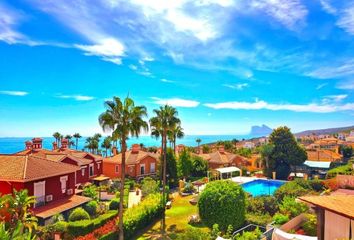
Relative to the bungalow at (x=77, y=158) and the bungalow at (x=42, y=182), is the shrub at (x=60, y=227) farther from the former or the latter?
the bungalow at (x=77, y=158)

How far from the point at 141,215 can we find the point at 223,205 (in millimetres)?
8068

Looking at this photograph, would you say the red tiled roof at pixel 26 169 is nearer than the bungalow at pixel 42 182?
No

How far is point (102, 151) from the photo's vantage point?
12262 centimetres

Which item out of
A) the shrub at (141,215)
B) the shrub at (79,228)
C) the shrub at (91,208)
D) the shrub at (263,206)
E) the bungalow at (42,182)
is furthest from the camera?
the shrub at (91,208)

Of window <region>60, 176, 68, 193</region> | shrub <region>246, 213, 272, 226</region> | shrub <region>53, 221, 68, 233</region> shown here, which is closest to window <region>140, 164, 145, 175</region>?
window <region>60, 176, 68, 193</region>

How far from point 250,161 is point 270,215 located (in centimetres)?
4091

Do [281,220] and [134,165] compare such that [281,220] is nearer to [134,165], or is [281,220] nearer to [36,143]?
[134,165]

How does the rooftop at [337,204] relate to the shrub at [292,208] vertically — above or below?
A: above

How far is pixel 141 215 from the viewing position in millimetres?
27484

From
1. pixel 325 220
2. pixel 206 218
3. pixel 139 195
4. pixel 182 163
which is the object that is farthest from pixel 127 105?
pixel 182 163

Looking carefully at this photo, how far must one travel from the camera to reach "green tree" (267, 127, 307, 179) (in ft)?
175

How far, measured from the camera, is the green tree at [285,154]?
53281 mm

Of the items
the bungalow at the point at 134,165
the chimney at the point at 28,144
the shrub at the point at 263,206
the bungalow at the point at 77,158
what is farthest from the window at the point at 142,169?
the shrub at the point at 263,206

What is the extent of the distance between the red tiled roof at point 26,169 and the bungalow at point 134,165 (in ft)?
67.4
